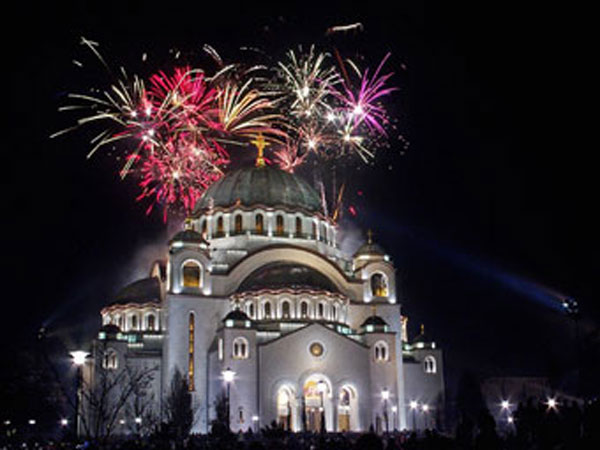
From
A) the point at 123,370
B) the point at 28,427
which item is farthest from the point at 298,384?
the point at 28,427

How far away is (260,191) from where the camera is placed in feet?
178

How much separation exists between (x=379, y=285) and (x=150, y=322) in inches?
615

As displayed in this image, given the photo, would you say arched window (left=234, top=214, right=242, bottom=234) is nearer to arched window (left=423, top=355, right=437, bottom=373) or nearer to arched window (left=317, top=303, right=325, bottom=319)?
arched window (left=317, top=303, right=325, bottom=319)

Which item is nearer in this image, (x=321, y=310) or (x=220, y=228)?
(x=321, y=310)

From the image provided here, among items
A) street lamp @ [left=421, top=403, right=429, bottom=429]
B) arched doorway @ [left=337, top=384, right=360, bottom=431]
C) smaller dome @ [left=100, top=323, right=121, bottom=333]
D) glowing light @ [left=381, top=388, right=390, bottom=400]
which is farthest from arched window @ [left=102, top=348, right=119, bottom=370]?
street lamp @ [left=421, top=403, right=429, bottom=429]

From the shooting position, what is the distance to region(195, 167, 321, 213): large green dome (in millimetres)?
53875

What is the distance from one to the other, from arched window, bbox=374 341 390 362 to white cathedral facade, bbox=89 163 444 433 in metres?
0.06

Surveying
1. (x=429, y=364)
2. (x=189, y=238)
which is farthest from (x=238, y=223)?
(x=429, y=364)

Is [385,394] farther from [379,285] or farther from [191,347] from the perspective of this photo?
[191,347]

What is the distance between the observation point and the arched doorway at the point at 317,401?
1756 inches

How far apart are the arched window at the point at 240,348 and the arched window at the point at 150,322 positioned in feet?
29.4

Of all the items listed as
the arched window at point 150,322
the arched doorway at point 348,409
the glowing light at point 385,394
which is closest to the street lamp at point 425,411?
the glowing light at point 385,394

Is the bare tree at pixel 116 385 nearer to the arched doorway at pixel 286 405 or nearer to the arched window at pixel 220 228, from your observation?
the arched doorway at pixel 286 405

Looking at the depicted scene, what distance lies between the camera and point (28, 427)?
50969 mm
